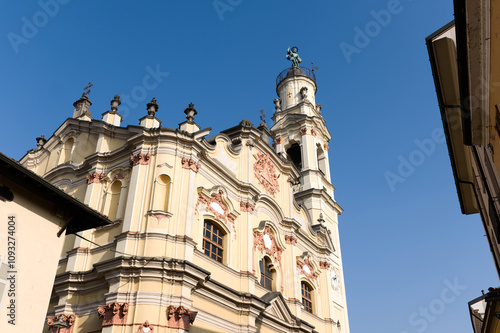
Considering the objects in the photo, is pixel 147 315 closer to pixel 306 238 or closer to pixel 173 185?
pixel 173 185

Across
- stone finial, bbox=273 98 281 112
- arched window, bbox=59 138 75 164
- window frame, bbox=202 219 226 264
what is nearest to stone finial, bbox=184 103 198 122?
window frame, bbox=202 219 226 264

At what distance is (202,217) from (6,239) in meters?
10.2

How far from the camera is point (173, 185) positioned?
17.9 metres

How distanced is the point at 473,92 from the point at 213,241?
44.1ft

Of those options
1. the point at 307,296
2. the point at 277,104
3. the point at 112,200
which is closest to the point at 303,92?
the point at 277,104

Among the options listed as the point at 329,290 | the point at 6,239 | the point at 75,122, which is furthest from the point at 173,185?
the point at 329,290

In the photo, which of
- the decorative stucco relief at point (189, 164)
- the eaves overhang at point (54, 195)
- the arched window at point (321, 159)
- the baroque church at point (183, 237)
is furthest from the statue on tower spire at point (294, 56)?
the eaves overhang at point (54, 195)

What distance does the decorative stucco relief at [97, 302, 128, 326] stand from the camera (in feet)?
48.0

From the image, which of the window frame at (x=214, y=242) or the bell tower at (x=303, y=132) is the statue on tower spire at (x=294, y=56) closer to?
the bell tower at (x=303, y=132)

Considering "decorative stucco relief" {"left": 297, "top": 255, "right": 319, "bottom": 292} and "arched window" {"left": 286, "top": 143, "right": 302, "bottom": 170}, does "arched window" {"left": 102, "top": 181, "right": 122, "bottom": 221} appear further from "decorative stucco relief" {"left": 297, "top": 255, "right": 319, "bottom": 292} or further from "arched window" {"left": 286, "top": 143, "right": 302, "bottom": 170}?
"arched window" {"left": 286, "top": 143, "right": 302, "bottom": 170}

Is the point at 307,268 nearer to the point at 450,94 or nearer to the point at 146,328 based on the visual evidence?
the point at 146,328

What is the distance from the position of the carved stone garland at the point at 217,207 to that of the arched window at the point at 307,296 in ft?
22.0

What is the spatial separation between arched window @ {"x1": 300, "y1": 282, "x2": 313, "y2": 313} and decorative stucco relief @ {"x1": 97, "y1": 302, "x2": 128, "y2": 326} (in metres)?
11.6

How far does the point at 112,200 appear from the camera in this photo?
18766mm
